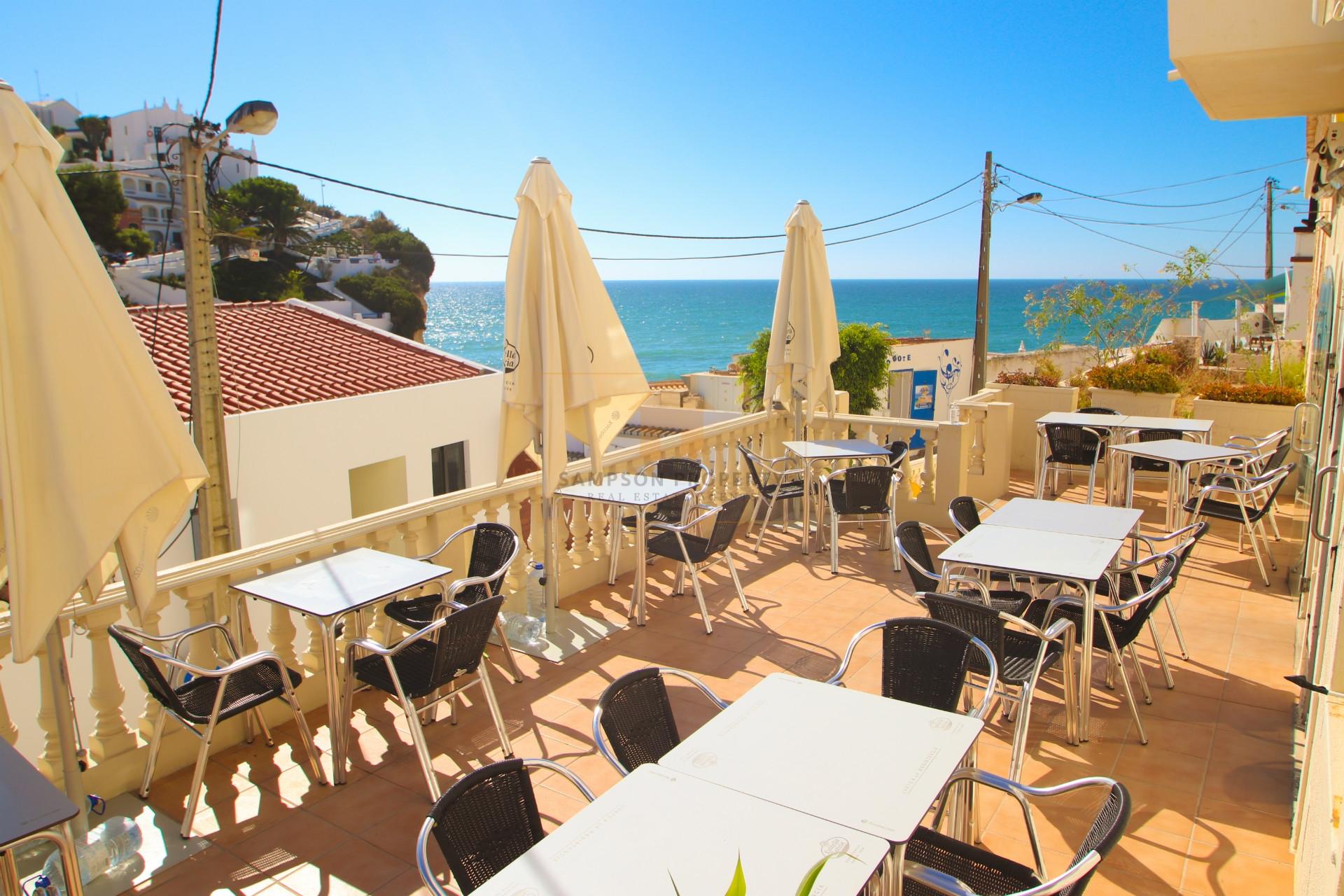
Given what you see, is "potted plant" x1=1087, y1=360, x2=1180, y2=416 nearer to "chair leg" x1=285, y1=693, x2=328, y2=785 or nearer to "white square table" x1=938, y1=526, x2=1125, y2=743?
"white square table" x1=938, y1=526, x2=1125, y2=743

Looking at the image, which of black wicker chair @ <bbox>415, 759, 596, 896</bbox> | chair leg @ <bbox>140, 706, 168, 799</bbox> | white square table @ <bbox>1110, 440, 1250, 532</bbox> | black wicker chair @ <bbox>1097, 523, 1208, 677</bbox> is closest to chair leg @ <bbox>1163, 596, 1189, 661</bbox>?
black wicker chair @ <bbox>1097, 523, 1208, 677</bbox>

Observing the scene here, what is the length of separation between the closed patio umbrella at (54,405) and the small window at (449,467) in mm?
12992

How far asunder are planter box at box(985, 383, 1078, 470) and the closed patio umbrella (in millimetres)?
9076

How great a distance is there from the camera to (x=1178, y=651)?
4859 millimetres

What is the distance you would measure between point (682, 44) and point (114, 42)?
11.9 m

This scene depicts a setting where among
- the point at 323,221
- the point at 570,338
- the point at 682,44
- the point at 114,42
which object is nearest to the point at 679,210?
the point at 323,221

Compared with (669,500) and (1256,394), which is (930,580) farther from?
(1256,394)

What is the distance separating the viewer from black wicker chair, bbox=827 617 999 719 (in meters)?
3.08

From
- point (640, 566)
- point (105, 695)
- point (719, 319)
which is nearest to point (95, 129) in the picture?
point (640, 566)

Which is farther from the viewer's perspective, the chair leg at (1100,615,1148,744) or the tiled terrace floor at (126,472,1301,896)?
the chair leg at (1100,615,1148,744)

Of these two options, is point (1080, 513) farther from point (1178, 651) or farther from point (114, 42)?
point (114, 42)

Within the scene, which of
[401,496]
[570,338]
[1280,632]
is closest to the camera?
[570,338]

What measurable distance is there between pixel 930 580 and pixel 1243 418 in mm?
6759

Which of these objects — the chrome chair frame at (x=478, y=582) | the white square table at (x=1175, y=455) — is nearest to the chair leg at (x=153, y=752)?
the chrome chair frame at (x=478, y=582)
